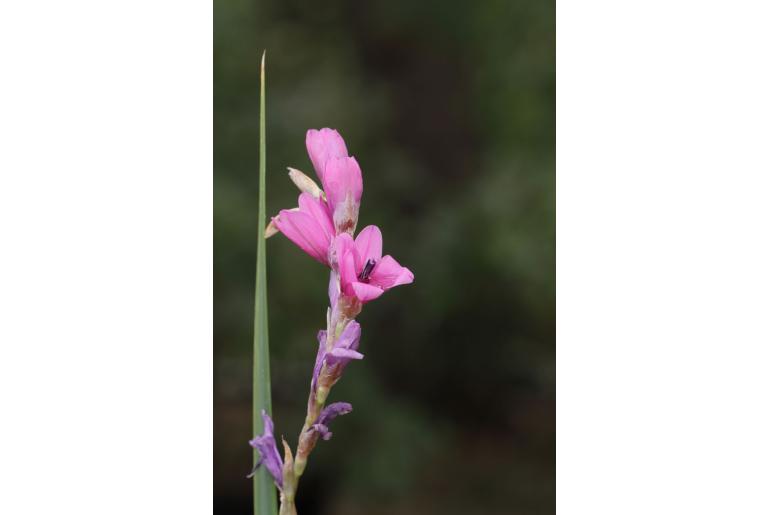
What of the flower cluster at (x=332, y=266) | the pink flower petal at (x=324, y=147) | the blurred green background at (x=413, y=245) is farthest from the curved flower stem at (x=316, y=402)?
the blurred green background at (x=413, y=245)

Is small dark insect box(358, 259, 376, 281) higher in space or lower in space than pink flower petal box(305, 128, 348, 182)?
lower

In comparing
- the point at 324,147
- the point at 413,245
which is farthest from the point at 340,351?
the point at 413,245

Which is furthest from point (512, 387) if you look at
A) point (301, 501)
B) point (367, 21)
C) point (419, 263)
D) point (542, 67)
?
point (367, 21)

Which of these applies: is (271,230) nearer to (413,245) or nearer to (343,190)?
(343,190)

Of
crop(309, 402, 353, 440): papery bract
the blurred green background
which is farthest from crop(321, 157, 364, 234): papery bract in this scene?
the blurred green background

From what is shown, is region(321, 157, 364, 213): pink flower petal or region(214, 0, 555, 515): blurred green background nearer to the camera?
region(321, 157, 364, 213): pink flower petal

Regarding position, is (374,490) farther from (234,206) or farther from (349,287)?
(349,287)

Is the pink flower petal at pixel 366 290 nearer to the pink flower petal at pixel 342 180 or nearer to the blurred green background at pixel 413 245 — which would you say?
the pink flower petal at pixel 342 180

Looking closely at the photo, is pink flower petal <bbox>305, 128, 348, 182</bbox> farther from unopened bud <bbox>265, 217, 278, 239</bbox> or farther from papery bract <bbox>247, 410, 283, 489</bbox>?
papery bract <bbox>247, 410, 283, 489</bbox>
